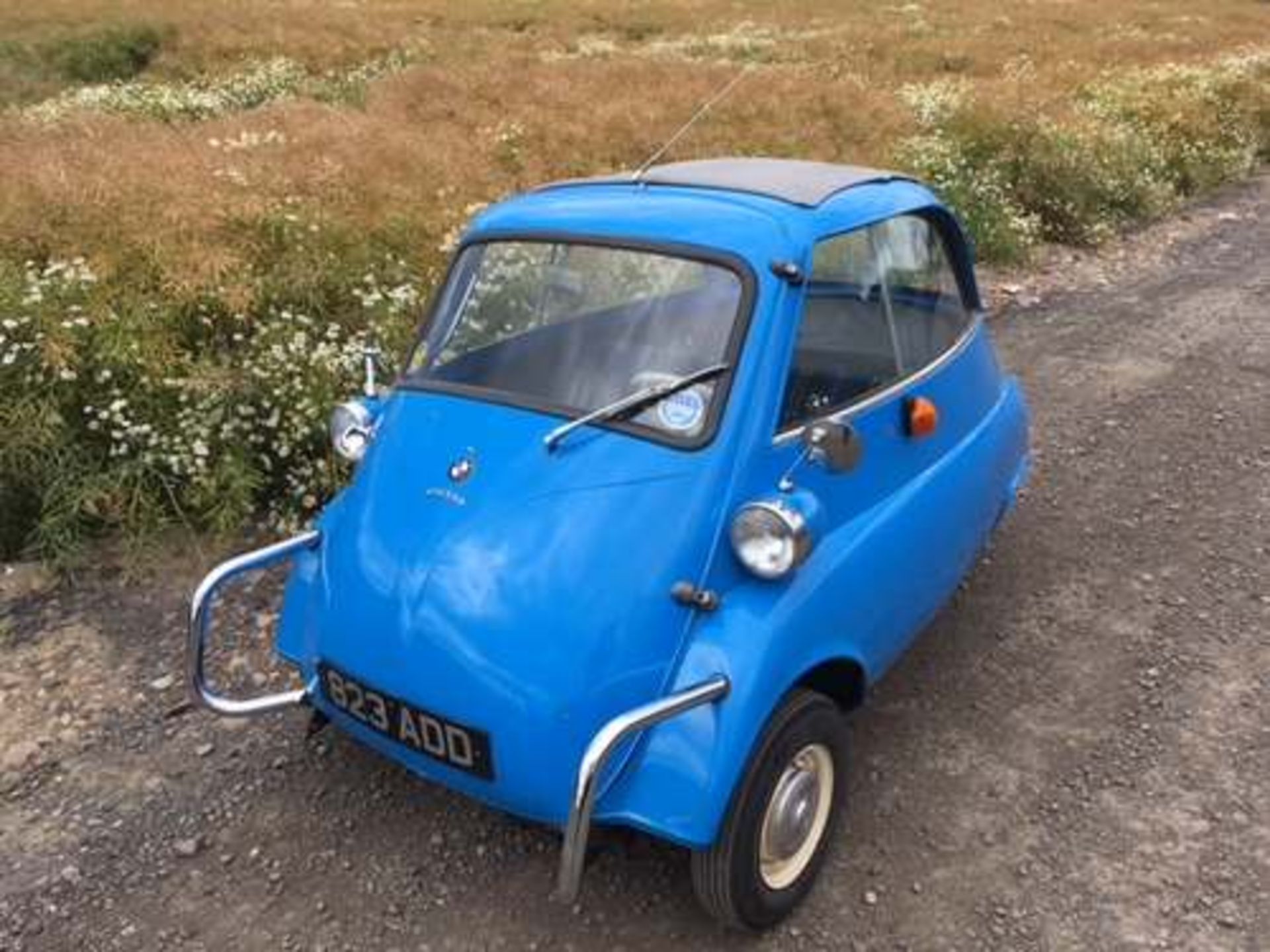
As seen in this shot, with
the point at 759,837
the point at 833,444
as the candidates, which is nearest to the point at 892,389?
the point at 833,444

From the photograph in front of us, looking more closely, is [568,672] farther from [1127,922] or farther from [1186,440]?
[1186,440]

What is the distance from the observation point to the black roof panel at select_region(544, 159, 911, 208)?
352 centimetres

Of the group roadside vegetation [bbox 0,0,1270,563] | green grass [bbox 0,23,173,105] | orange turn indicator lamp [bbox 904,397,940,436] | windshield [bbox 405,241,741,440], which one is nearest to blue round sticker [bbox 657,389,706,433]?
windshield [bbox 405,241,741,440]

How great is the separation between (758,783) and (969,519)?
1.61m

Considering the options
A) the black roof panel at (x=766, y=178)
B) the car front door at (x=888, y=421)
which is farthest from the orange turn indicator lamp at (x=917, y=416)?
the black roof panel at (x=766, y=178)

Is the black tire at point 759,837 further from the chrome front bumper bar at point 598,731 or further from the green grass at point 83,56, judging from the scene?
the green grass at point 83,56

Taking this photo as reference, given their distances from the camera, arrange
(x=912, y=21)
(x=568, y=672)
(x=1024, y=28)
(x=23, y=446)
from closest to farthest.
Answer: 1. (x=568, y=672)
2. (x=23, y=446)
3. (x=1024, y=28)
4. (x=912, y=21)

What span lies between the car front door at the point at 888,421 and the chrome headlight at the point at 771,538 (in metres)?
0.24

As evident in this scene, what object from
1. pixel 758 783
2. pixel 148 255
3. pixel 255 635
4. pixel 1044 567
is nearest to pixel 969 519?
pixel 1044 567

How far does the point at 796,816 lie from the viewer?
120 inches

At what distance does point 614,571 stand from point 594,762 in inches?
23.2

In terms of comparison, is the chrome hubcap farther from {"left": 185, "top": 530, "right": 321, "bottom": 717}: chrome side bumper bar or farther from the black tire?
{"left": 185, "top": 530, "right": 321, "bottom": 717}: chrome side bumper bar

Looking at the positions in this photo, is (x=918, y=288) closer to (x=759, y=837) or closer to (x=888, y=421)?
(x=888, y=421)

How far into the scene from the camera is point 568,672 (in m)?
2.74
